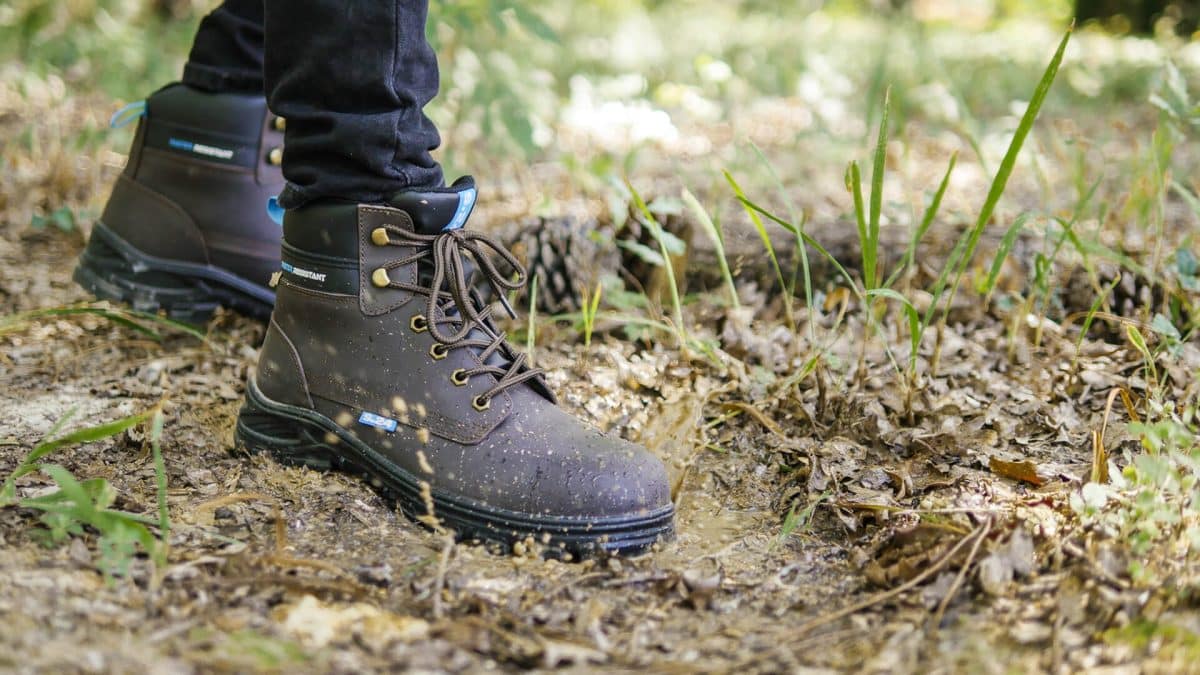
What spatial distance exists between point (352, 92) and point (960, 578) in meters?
1.09

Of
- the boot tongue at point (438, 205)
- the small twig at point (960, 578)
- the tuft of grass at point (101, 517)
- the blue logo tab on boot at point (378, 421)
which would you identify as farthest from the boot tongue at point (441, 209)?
the small twig at point (960, 578)

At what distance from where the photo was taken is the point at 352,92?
4.71 ft

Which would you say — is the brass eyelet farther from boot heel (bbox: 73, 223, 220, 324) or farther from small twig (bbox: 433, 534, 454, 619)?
boot heel (bbox: 73, 223, 220, 324)

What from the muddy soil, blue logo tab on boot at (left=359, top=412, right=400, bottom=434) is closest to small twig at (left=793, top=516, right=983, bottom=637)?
the muddy soil

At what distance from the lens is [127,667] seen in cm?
100

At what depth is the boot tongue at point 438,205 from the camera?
1.49 meters

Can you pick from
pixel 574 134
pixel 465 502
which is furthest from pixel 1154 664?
pixel 574 134

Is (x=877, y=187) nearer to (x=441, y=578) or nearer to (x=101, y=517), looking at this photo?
(x=441, y=578)

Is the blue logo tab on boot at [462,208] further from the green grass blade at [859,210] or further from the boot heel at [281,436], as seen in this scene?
the green grass blade at [859,210]

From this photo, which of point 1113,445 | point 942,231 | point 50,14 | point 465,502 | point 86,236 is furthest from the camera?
point 50,14

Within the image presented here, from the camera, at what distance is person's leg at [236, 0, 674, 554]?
1.41 m

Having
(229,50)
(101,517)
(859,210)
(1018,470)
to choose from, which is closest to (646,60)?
(229,50)

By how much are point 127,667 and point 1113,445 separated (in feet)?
4.94

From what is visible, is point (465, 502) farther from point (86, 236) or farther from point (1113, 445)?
point (86, 236)
